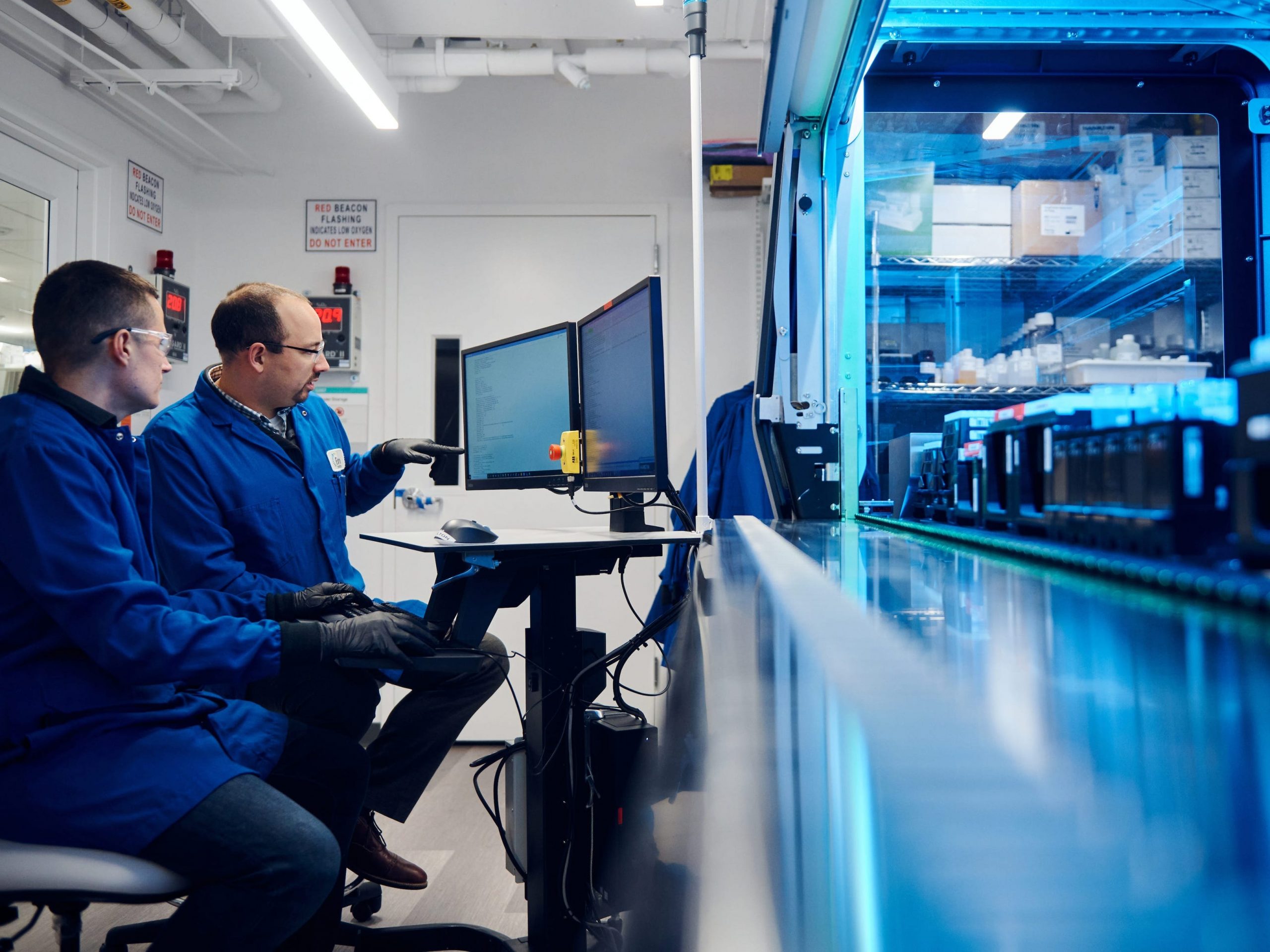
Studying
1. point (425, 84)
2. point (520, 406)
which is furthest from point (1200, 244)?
point (425, 84)

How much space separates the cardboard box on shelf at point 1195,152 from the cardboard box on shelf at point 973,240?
1.39 feet

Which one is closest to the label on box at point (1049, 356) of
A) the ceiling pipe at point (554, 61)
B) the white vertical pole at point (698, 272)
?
the white vertical pole at point (698, 272)

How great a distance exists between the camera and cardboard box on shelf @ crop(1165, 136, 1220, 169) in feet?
7.11

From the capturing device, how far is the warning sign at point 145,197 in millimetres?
3598

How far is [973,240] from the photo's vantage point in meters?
2.38

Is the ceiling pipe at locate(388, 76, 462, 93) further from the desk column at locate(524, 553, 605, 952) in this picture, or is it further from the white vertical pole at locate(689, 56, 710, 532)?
the desk column at locate(524, 553, 605, 952)

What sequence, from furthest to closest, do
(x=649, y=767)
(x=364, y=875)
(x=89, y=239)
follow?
(x=89, y=239) < (x=364, y=875) < (x=649, y=767)

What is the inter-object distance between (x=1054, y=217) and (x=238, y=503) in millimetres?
2221

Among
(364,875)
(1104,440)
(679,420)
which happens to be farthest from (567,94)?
(1104,440)

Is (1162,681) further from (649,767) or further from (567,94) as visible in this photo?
(567,94)

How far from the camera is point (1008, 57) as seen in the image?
2.14m

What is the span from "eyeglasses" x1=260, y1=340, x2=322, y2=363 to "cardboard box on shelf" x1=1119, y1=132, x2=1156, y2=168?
222 cm

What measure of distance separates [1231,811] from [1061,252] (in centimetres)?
244

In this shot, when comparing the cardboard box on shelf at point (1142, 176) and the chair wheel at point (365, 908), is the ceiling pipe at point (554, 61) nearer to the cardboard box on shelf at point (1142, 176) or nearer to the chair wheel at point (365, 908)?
the cardboard box on shelf at point (1142, 176)
